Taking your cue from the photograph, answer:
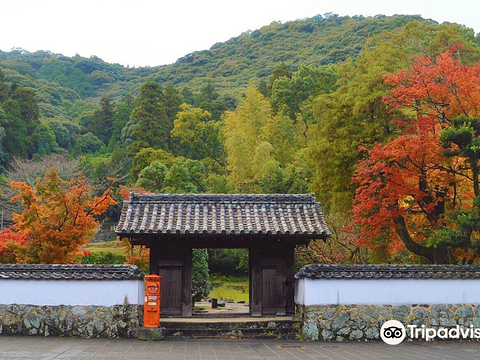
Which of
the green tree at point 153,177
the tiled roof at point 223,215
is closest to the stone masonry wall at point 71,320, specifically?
the tiled roof at point 223,215

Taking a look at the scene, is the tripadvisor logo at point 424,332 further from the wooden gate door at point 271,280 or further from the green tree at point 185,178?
the green tree at point 185,178

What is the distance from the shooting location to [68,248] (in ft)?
63.7

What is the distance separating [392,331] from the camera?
43.2ft

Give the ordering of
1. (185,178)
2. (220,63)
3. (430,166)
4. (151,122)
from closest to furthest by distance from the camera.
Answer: (430,166), (185,178), (151,122), (220,63)

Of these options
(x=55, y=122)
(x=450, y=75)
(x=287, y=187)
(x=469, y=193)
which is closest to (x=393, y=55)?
(x=450, y=75)

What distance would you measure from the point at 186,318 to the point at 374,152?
23.1ft

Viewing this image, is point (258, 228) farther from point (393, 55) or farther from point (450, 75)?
point (393, 55)

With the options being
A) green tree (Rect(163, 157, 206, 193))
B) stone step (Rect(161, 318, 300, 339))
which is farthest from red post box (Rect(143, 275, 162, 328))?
green tree (Rect(163, 157, 206, 193))

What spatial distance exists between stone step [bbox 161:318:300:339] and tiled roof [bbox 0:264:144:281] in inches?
63.1

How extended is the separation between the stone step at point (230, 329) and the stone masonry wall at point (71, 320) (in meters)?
1.15

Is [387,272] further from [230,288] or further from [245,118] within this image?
[245,118]

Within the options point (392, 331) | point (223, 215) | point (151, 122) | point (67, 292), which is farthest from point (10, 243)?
point (151, 122)

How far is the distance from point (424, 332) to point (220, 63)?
4346 inches

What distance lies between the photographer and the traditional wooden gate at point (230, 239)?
48.7 ft
